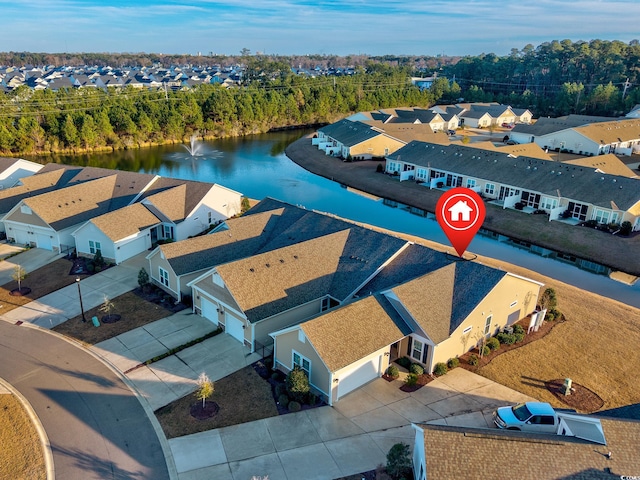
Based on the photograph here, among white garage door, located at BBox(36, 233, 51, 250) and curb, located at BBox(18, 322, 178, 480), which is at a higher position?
white garage door, located at BBox(36, 233, 51, 250)

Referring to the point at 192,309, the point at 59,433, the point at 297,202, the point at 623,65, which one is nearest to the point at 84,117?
the point at 297,202

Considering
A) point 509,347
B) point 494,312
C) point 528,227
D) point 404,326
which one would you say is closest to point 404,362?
point 404,326

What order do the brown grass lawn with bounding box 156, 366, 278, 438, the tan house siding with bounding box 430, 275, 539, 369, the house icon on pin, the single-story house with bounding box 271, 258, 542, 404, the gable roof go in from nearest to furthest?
1. the brown grass lawn with bounding box 156, 366, 278, 438
2. the single-story house with bounding box 271, 258, 542, 404
3. the gable roof
4. the tan house siding with bounding box 430, 275, 539, 369
5. the house icon on pin

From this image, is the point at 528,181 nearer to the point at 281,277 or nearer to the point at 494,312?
the point at 494,312

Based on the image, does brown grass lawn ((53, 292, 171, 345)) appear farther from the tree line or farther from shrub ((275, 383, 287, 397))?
the tree line

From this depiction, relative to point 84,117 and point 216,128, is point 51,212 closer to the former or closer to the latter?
point 84,117

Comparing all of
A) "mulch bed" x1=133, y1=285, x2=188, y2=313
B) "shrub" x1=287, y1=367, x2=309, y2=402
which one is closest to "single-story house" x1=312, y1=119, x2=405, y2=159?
"mulch bed" x1=133, y1=285, x2=188, y2=313
